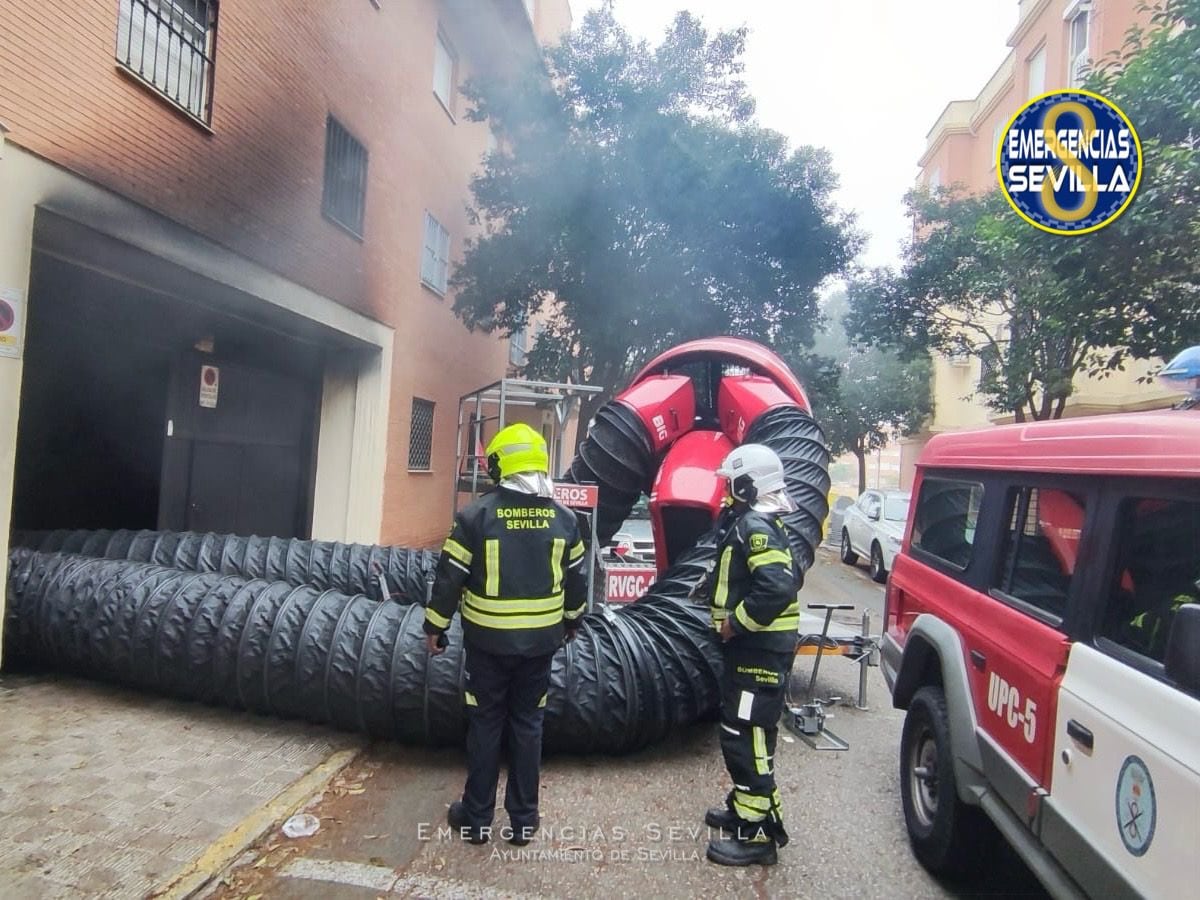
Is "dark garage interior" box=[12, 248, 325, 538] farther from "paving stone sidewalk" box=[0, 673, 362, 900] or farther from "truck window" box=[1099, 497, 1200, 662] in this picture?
"truck window" box=[1099, 497, 1200, 662]

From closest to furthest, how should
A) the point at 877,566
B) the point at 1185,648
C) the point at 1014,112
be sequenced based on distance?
the point at 1185,648
the point at 877,566
the point at 1014,112

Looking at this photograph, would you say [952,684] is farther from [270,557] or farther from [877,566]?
[877,566]

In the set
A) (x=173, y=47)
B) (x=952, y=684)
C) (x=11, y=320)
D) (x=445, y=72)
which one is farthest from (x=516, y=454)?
(x=445, y=72)

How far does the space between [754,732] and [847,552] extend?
1253 cm

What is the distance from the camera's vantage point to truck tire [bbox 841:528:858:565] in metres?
14.9

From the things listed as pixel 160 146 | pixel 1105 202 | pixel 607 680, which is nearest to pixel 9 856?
pixel 607 680

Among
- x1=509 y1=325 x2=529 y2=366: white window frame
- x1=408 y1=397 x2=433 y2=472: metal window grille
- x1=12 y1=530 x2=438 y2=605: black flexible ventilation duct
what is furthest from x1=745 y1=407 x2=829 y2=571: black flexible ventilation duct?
x1=509 y1=325 x2=529 y2=366: white window frame

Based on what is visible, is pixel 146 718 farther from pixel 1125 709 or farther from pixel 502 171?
pixel 502 171

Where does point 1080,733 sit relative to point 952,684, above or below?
above

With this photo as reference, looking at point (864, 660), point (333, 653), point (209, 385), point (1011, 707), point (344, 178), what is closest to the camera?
point (1011, 707)

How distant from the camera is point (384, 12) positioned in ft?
32.4

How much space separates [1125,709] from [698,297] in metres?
11.2

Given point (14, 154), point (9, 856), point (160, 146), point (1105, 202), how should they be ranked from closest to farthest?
point (9, 856), point (14, 154), point (160, 146), point (1105, 202)

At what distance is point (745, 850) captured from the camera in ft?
11.0
